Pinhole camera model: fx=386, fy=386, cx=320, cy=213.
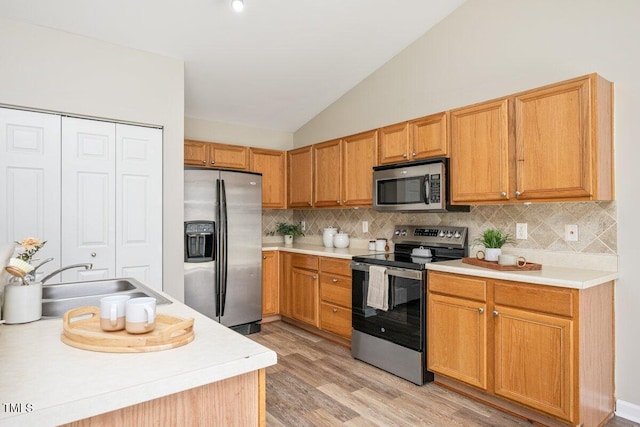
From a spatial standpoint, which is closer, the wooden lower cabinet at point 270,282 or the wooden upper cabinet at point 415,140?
the wooden upper cabinet at point 415,140

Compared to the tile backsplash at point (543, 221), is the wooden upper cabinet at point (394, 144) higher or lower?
higher

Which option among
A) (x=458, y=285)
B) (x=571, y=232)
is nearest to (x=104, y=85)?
(x=458, y=285)

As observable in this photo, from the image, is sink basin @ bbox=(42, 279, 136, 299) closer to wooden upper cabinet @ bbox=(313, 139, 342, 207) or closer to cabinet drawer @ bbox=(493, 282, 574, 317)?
cabinet drawer @ bbox=(493, 282, 574, 317)

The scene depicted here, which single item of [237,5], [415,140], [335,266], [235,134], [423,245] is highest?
[237,5]

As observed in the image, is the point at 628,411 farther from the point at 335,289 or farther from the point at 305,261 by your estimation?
the point at 305,261

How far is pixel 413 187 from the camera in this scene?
3252 mm

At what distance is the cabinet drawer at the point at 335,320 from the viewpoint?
141 inches

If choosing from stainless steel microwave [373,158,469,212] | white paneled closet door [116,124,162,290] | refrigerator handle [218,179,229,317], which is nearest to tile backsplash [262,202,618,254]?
stainless steel microwave [373,158,469,212]

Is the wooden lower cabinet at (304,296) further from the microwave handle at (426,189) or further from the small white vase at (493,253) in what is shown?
the small white vase at (493,253)

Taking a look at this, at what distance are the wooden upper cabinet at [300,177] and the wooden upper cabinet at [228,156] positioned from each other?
0.57 m

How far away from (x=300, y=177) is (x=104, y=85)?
2253mm

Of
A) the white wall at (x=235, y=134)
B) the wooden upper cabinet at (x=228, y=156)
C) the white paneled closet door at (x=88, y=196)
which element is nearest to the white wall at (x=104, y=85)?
the white paneled closet door at (x=88, y=196)

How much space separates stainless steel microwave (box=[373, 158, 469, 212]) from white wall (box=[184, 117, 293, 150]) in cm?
195

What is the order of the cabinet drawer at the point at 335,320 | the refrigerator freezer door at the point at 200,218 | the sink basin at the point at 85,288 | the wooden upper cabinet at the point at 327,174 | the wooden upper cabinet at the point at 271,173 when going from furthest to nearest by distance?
the wooden upper cabinet at the point at 271,173 < the wooden upper cabinet at the point at 327,174 < the refrigerator freezer door at the point at 200,218 < the cabinet drawer at the point at 335,320 < the sink basin at the point at 85,288
